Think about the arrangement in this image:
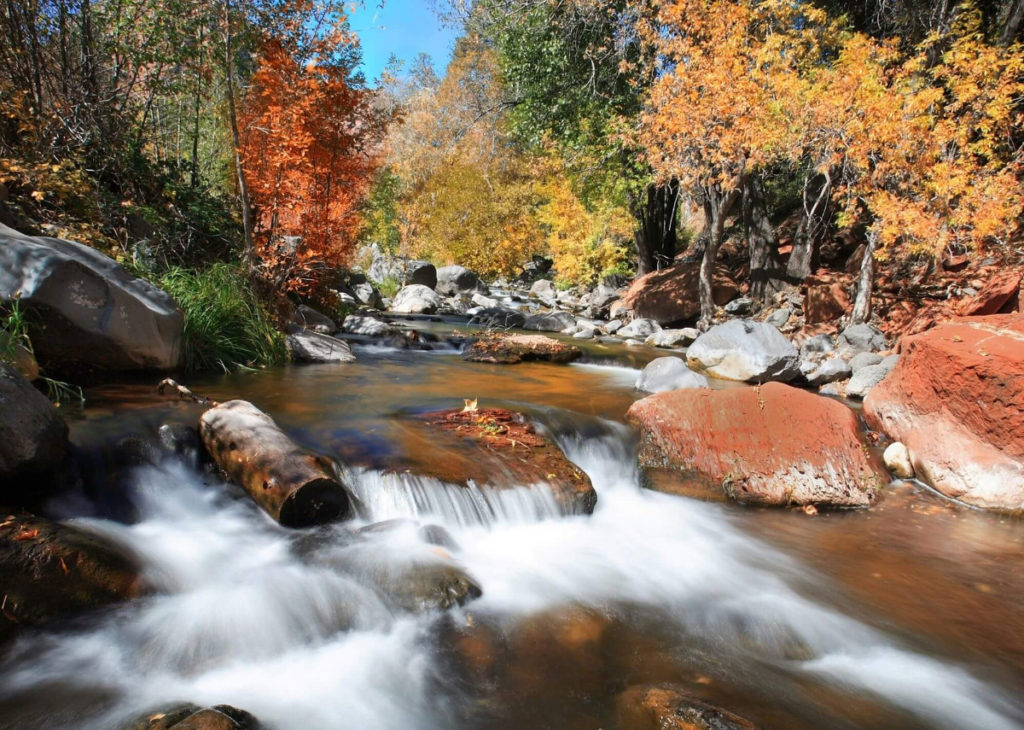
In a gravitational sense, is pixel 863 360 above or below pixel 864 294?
below

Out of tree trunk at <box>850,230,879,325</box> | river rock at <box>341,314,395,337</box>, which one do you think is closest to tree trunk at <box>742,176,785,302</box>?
tree trunk at <box>850,230,879,325</box>

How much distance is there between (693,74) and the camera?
1225 cm

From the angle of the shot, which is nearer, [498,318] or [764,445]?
[764,445]

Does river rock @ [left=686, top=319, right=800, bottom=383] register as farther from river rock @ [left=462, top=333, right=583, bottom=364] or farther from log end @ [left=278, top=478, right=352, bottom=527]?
log end @ [left=278, top=478, right=352, bottom=527]

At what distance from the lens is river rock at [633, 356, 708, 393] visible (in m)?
8.35

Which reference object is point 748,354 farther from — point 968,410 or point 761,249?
point 761,249

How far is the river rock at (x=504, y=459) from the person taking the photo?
482cm

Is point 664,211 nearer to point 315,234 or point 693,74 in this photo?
point 693,74

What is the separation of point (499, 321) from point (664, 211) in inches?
331

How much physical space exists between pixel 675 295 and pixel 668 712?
14914mm

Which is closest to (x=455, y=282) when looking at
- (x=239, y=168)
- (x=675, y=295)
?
(x=675, y=295)

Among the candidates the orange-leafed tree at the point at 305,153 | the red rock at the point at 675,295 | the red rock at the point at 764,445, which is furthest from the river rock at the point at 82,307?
the red rock at the point at 675,295

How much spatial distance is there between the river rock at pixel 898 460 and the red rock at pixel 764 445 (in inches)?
16.9

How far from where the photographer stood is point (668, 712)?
254cm
